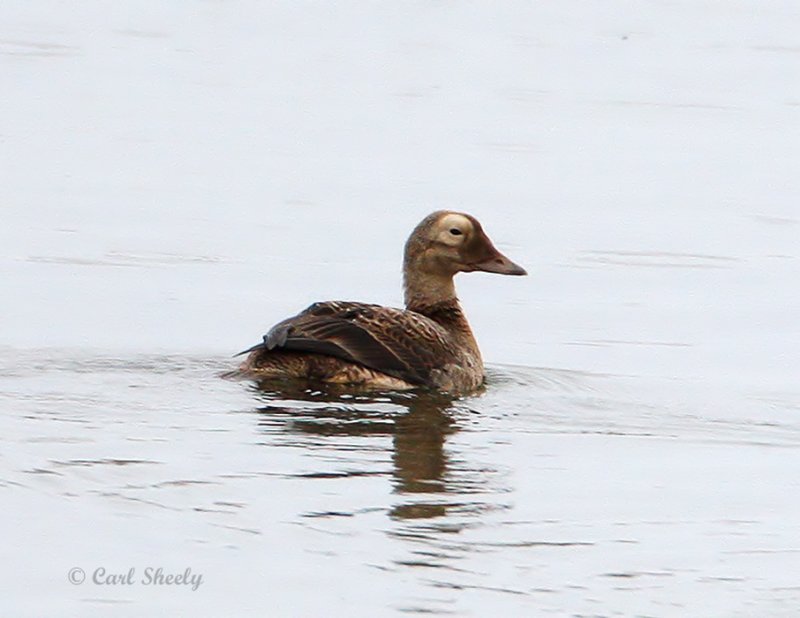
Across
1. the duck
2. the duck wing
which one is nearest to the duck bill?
the duck

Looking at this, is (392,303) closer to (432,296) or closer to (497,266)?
(432,296)

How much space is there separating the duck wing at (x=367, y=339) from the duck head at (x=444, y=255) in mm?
892

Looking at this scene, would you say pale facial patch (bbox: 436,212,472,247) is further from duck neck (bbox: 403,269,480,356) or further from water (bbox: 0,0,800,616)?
water (bbox: 0,0,800,616)

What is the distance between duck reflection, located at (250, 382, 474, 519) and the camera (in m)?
10.1

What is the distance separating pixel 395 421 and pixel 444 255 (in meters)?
2.25

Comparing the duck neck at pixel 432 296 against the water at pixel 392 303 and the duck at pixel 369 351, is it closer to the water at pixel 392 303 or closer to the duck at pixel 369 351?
the duck at pixel 369 351

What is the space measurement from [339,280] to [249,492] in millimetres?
6471

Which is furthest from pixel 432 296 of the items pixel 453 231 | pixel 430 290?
pixel 453 231

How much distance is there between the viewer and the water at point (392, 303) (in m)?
8.50

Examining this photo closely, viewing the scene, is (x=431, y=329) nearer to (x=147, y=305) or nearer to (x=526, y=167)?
(x=147, y=305)

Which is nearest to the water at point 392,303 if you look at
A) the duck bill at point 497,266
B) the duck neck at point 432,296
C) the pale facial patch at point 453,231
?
the duck neck at point 432,296

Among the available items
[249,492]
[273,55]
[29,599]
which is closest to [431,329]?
[249,492]

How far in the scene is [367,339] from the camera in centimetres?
1226

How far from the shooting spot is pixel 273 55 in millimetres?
26422
